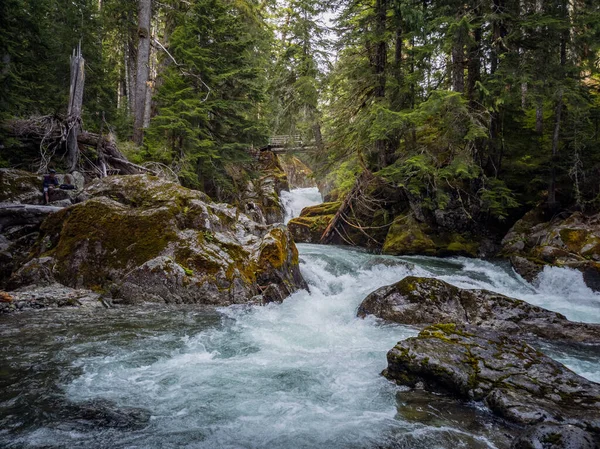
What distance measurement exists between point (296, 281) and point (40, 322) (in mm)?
5514

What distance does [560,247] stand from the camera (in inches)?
424

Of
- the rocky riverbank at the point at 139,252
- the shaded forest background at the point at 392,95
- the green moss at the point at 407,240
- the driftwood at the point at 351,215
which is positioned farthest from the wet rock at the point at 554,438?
the driftwood at the point at 351,215

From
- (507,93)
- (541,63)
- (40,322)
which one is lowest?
(40,322)

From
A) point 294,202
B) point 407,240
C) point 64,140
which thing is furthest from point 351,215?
point 64,140

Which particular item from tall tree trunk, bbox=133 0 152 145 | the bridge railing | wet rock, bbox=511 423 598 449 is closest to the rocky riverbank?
wet rock, bbox=511 423 598 449

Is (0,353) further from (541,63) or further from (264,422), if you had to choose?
(541,63)

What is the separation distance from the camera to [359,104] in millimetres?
15609

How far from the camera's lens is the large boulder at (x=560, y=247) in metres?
9.82

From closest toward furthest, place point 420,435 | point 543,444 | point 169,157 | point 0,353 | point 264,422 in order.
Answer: point 543,444
point 420,435
point 264,422
point 0,353
point 169,157

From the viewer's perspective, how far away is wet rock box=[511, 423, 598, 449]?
111 inches

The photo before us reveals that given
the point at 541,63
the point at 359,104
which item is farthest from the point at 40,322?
the point at 541,63

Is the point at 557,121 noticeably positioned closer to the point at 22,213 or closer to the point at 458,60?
the point at 458,60

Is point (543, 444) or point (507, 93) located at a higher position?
point (507, 93)

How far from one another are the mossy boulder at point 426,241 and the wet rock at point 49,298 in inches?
437
